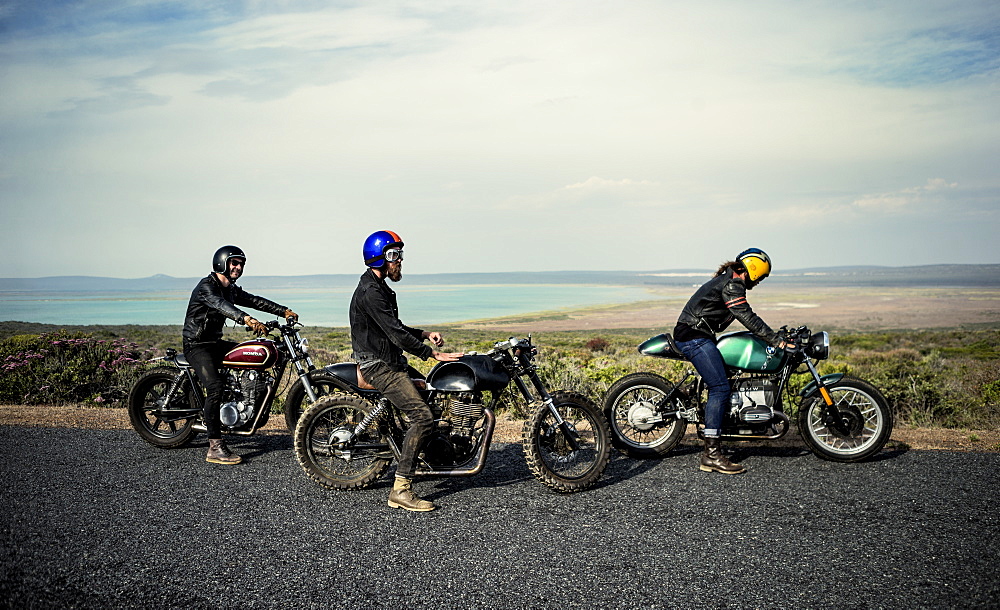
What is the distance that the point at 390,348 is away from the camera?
591cm

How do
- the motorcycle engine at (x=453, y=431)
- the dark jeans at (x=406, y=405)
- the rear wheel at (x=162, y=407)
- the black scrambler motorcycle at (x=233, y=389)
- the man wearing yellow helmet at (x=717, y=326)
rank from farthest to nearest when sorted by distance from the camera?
1. the rear wheel at (x=162, y=407)
2. the black scrambler motorcycle at (x=233, y=389)
3. the man wearing yellow helmet at (x=717, y=326)
4. the motorcycle engine at (x=453, y=431)
5. the dark jeans at (x=406, y=405)

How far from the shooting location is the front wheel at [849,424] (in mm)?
6801

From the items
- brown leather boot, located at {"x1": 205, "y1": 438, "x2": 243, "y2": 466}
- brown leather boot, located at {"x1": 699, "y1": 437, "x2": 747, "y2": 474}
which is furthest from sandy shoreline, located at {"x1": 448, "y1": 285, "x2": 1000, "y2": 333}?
brown leather boot, located at {"x1": 699, "y1": 437, "x2": 747, "y2": 474}

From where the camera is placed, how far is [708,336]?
23.0 ft

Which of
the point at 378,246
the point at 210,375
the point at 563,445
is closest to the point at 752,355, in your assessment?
the point at 563,445

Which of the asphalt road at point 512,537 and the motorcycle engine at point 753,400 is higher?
the motorcycle engine at point 753,400

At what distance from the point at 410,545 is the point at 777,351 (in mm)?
4229

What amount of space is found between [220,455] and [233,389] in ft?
2.48

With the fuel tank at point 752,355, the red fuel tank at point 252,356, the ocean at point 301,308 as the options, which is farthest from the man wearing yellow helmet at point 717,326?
the ocean at point 301,308

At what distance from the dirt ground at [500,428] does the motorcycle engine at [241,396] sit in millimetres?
1392

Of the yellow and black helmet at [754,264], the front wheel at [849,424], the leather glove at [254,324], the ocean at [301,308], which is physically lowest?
the ocean at [301,308]

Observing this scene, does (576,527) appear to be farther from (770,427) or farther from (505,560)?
(770,427)

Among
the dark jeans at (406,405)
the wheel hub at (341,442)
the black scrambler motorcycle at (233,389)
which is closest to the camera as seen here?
the dark jeans at (406,405)

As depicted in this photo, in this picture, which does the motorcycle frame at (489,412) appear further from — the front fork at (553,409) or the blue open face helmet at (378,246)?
the blue open face helmet at (378,246)
